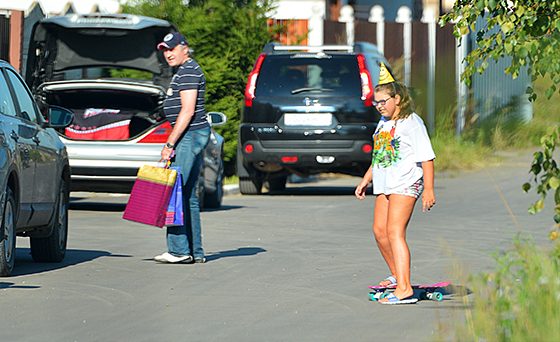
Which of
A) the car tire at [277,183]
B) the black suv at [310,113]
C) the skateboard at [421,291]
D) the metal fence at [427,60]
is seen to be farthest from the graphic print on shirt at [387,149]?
the metal fence at [427,60]

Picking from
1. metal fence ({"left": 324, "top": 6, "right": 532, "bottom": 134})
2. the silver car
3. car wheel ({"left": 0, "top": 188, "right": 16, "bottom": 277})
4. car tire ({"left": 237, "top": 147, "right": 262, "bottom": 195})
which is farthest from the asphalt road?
metal fence ({"left": 324, "top": 6, "right": 532, "bottom": 134})

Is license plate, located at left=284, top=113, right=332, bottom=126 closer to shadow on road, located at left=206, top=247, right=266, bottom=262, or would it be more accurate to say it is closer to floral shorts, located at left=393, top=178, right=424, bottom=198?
shadow on road, located at left=206, top=247, right=266, bottom=262

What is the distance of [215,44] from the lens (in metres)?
24.3

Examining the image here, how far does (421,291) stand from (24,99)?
3.76 m

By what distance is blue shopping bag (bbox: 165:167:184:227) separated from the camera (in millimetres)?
12508

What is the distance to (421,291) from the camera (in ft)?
34.0

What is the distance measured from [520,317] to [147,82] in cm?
1111

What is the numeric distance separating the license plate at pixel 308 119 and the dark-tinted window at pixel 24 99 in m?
8.17

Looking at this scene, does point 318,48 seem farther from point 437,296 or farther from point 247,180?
point 437,296

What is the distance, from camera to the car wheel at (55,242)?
1241 cm

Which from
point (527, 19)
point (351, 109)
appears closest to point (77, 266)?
point (527, 19)

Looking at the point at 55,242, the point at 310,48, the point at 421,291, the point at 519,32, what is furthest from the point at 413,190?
the point at 310,48

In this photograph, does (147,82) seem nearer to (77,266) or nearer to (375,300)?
(77,266)

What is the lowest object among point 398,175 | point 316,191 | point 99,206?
point 316,191
